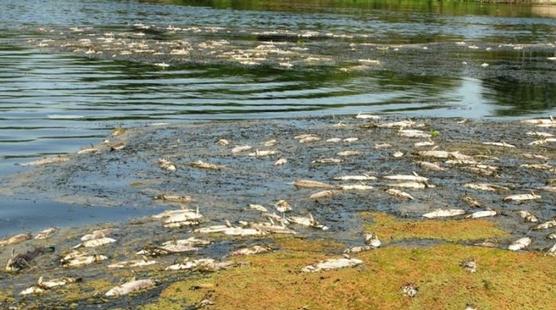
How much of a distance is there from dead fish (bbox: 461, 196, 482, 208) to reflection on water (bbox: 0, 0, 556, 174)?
10022mm

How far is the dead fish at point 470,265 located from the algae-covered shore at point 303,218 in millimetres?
16

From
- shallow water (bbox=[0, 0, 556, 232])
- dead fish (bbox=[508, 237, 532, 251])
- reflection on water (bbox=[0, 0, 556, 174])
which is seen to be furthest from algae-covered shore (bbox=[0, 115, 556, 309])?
reflection on water (bbox=[0, 0, 556, 174])

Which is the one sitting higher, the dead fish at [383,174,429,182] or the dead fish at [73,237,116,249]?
the dead fish at [73,237,116,249]

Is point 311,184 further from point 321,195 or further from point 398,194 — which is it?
point 398,194

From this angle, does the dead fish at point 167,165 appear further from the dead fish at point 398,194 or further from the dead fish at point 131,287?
the dead fish at point 131,287

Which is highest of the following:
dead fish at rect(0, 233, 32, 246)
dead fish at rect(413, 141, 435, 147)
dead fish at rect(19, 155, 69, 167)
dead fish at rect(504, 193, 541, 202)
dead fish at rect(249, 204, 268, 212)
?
dead fish at rect(19, 155, 69, 167)

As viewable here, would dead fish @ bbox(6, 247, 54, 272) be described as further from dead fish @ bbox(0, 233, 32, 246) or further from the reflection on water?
the reflection on water

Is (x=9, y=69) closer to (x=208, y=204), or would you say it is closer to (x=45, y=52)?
(x=45, y=52)

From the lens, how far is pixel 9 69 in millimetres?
33875

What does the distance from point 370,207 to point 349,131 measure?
308 inches

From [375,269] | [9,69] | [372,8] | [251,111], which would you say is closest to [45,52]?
[9,69]

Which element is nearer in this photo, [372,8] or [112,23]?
[112,23]

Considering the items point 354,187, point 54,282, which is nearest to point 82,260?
point 54,282

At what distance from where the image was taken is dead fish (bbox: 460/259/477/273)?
10961 millimetres
